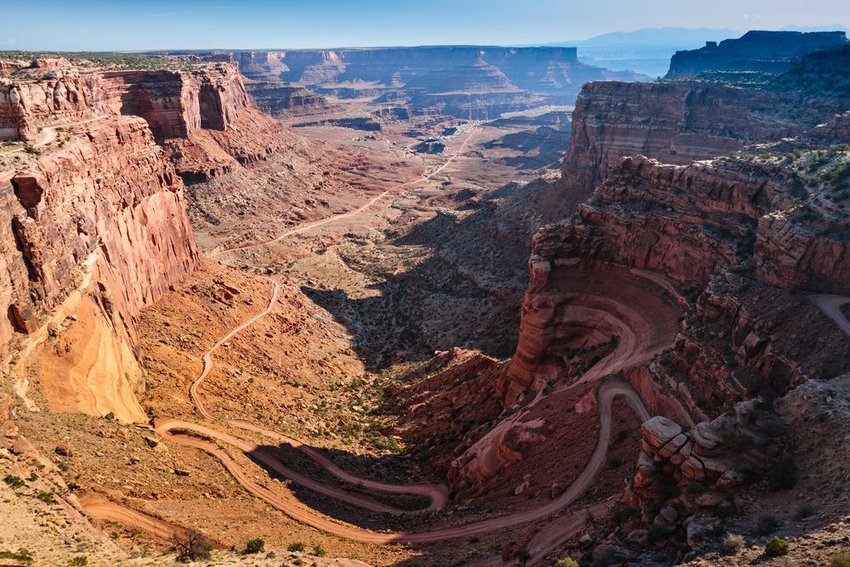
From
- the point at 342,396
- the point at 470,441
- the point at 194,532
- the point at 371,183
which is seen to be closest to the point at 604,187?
the point at 470,441

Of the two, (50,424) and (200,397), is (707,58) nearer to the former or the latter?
(200,397)

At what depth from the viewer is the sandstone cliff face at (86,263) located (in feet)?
104

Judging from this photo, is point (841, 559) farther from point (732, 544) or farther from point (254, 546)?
point (254, 546)

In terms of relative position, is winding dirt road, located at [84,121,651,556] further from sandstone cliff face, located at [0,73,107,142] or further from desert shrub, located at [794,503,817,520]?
sandstone cliff face, located at [0,73,107,142]

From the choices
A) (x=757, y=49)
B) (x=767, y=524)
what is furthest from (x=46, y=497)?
(x=757, y=49)

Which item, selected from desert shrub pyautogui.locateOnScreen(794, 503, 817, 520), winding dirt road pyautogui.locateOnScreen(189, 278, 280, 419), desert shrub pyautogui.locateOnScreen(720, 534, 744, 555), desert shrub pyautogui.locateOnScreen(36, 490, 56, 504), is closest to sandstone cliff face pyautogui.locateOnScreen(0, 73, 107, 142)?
winding dirt road pyautogui.locateOnScreen(189, 278, 280, 419)

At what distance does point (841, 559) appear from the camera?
15.1 m

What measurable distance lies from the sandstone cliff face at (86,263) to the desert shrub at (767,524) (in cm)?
3032

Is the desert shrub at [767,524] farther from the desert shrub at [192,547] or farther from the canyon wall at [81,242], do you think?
the canyon wall at [81,242]

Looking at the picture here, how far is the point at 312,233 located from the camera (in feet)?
378

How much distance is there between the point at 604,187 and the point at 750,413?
1212 inches

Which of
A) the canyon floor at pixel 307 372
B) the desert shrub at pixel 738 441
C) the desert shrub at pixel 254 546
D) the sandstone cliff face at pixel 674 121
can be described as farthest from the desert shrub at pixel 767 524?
the sandstone cliff face at pixel 674 121

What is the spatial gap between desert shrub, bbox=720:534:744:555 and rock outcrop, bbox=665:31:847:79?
164 meters

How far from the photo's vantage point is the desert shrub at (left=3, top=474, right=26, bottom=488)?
2219cm
